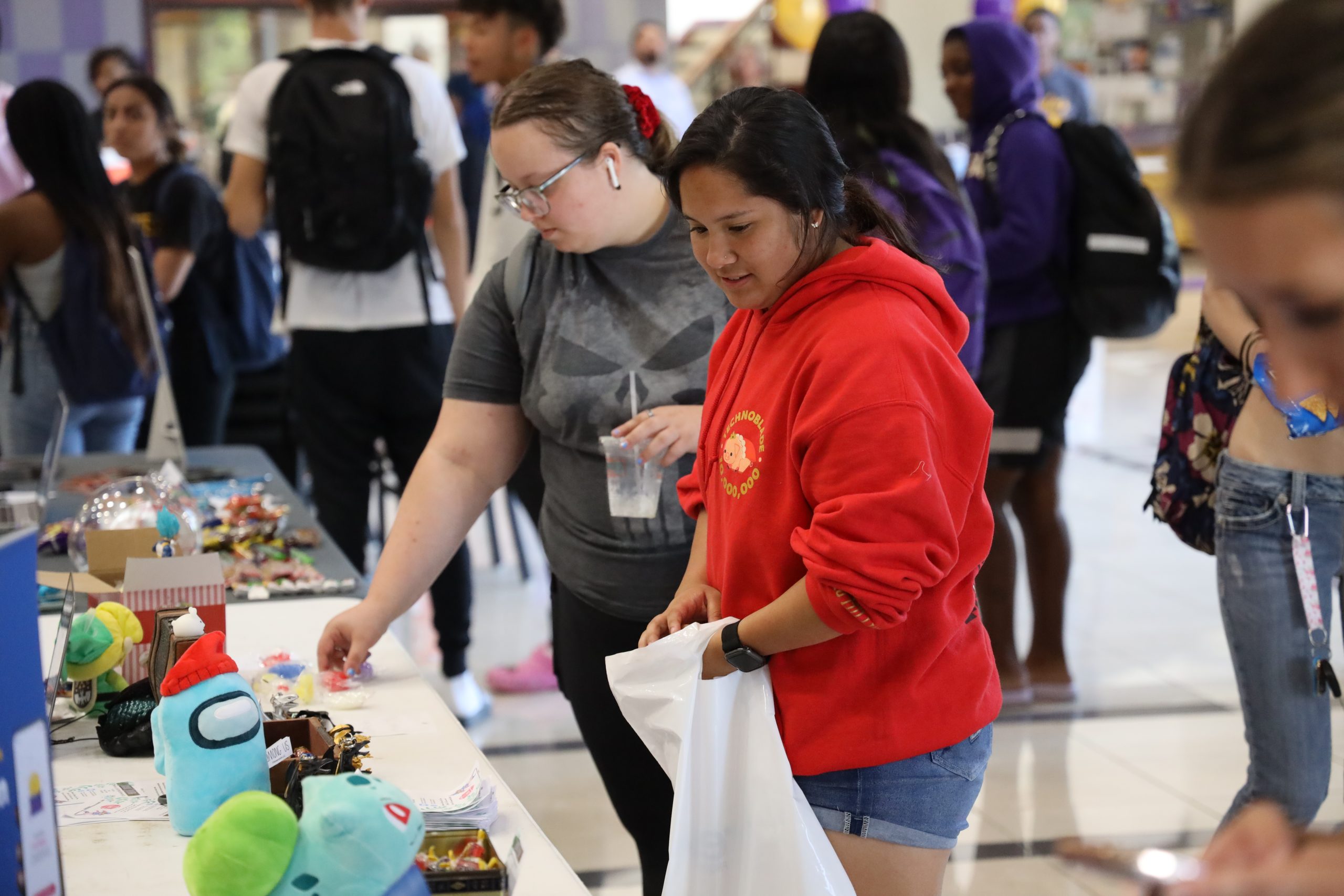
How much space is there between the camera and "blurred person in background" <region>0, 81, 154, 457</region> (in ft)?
10.9

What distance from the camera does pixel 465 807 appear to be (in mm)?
1320

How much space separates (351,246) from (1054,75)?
452 cm

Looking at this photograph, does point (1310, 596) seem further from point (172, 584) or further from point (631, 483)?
point (172, 584)

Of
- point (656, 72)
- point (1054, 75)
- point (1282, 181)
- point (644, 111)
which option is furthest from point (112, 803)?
point (656, 72)

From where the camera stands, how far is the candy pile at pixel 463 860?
1.13 metres

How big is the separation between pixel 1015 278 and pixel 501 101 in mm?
1954

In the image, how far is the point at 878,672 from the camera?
138cm

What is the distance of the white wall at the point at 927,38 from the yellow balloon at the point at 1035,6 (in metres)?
0.97

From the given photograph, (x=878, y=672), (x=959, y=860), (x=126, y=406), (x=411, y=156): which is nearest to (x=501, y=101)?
(x=878, y=672)

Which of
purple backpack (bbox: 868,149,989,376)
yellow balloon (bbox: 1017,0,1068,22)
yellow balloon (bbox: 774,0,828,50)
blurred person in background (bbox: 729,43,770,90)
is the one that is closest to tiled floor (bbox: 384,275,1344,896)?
purple backpack (bbox: 868,149,989,376)

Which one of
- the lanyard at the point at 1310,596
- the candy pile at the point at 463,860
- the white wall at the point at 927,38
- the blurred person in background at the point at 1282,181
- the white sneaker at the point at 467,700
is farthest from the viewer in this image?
the white wall at the point at 927,38

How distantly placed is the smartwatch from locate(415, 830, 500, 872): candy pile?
33 cm

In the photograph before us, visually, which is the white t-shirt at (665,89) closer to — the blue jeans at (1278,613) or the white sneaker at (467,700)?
the white sneaker at (467,700)

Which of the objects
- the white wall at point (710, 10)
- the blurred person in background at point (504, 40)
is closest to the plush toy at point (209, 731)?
the blurred person in background at point (504, 40)
